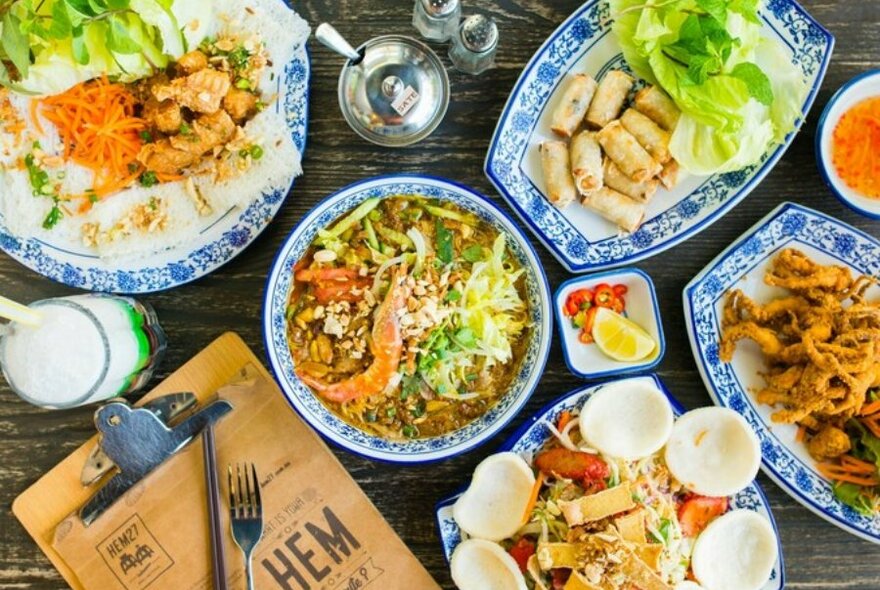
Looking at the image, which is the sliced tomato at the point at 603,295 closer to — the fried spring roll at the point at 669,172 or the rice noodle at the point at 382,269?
the fried spring roll at the point at 669,172

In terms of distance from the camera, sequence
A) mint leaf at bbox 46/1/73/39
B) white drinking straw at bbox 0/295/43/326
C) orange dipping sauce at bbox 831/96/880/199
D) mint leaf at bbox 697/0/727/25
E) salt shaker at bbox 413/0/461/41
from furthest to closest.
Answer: orange dipping sauce at bbox 831/96/880/199 < salt shaker at bbox 413/0/461/41 < mint leaf at bbox 697/0/727/25 < mint leaf at bbox 46/1/73/39 < white drinking straw at bbox 0/295/43/326

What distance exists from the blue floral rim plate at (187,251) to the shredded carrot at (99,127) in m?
0.27

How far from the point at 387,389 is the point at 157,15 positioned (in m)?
1.49

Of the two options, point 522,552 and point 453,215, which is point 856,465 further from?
point 453,215

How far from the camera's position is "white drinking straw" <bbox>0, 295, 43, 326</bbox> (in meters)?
2.35

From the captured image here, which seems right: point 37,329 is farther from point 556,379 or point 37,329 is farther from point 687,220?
point 687,220

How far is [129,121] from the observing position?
2811 millimetres

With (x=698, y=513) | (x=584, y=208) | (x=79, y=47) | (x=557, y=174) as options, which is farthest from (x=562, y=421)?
(x=79, y=47)

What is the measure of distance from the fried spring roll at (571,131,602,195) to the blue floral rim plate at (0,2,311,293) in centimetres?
98

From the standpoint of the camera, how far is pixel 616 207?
285cm

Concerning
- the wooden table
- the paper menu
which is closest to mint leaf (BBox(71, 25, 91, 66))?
the wooden table

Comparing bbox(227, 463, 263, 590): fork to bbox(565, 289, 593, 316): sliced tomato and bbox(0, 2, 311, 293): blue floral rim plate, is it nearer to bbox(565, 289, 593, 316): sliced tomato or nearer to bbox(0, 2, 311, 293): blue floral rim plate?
bbox(0, 2, 311, 293): blue floral rim plate

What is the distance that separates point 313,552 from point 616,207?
1.68 m

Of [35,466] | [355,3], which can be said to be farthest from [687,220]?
[35,466]
